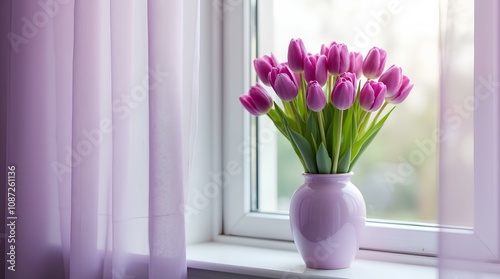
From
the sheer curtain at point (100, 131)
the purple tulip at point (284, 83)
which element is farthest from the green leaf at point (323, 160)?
the sheer curtain at point (100, 131)

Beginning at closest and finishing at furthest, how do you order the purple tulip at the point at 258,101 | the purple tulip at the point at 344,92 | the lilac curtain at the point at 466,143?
the lilac curtain at the point at 466,143 → the purple tulip at the point at 344,92 → the purple tulip at the point at 258,101

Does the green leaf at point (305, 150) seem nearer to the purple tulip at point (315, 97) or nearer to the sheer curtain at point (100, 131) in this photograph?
the purple tulip at point (315, 97)

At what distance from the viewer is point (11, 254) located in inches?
52.8

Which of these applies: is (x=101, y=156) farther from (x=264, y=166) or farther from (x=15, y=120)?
(x=264, y=166)

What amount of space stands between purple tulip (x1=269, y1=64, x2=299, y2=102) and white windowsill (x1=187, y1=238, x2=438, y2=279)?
0.32m

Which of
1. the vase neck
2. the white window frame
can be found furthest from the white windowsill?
the vase neck

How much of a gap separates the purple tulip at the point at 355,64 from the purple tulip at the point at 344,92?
0.07m

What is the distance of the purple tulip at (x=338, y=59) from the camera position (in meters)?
1.08

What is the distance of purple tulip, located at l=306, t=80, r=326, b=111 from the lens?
3.44ft

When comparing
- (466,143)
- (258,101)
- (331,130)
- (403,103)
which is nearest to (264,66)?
(258,101)

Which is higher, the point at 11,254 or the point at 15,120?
the point at 15,120

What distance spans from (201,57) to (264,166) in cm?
30

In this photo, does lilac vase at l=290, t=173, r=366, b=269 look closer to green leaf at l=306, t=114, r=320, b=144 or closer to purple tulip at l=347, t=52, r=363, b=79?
green leaf at l=306, t=114, r=320, b=144

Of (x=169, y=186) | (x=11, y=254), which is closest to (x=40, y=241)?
(x=11, y=254)
